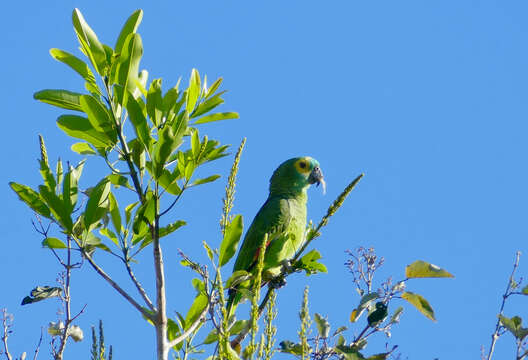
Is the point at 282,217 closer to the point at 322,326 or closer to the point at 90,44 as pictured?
the point at 322,326

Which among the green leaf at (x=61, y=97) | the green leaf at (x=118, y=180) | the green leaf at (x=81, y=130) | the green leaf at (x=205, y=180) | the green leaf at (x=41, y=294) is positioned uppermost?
the green leaf at (x=61, y=97)

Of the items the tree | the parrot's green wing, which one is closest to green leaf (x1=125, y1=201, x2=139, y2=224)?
the tree

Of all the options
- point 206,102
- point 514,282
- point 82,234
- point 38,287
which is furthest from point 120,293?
point 514,282

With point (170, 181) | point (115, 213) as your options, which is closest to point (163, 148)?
point (170, 181)

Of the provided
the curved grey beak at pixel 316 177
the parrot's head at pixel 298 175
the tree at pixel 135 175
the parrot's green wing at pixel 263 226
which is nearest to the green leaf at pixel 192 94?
the tree at pixel 135 175

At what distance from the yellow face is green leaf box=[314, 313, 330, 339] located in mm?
3363

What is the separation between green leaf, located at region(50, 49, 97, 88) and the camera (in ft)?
9.24

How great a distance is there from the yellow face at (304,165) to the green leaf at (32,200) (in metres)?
3.57

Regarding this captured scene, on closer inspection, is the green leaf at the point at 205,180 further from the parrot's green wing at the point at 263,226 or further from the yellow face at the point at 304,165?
the yellow face at the point at 304,165

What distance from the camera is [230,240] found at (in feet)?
8.55

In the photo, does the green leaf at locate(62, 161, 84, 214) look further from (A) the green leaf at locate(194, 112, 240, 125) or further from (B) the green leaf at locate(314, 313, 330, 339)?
(B) the green leaf at locate(314, 313, 330, 339)

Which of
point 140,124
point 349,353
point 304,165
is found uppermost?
point 304,165

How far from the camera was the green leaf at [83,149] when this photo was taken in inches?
117

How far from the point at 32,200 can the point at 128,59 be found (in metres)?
0.68
